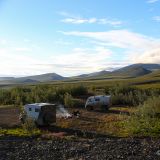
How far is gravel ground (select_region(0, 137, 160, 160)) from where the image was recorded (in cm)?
2359

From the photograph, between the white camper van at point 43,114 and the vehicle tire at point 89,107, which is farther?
the vehicle tire at point 89,107

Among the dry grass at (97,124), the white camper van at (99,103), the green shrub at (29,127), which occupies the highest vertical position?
the white camper van at (99,103)

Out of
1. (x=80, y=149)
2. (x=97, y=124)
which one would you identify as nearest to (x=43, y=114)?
(x=97, y=124)

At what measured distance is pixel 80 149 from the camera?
26.0m

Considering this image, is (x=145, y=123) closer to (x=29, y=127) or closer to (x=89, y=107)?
(x=29, y=127)

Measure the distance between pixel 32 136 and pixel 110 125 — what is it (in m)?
9.53

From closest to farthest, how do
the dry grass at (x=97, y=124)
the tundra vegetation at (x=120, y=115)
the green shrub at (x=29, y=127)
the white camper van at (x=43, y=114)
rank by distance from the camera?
the tundra vegetation at (x=120, y=115) < the green shrub at (x=29, y=127) < the dry grass at (x=97, y=124) < the white camper van at (x=43, y=114)

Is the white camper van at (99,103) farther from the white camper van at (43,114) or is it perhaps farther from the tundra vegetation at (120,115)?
the white camper van at (43,114)

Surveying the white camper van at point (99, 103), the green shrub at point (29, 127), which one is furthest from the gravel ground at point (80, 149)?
the white camper van at point (99, 103)

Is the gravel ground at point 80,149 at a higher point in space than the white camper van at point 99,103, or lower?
lower

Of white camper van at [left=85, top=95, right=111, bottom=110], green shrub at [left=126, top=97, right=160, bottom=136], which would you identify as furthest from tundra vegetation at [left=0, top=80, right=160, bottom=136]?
white camper van at [left=85, top=95, right=111, bottom=110]

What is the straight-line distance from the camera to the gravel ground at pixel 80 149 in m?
23.6

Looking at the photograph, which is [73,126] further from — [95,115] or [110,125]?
[95,115]

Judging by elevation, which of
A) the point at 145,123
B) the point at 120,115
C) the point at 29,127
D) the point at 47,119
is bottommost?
the point at 120,115
